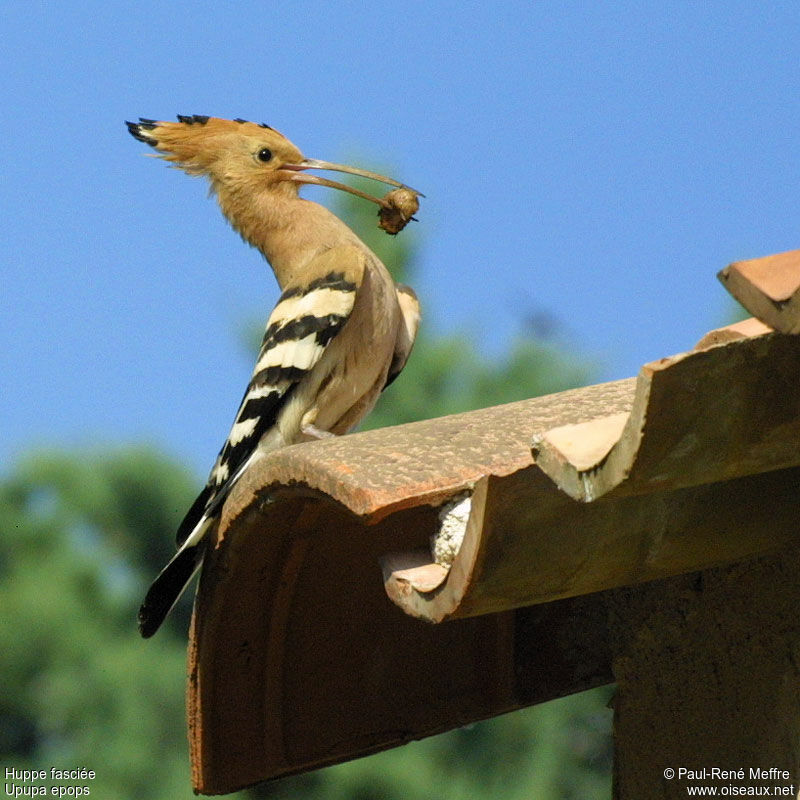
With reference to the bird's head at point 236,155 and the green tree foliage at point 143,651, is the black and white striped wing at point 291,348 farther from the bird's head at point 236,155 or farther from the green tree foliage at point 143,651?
the green tree foliage at point 143,651

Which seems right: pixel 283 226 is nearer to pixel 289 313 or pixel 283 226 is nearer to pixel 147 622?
pixel 289 313

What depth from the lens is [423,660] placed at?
91.4 inches

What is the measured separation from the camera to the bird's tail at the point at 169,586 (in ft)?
8.30

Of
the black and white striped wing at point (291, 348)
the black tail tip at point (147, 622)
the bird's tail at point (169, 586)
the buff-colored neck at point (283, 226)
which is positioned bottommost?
the black tail tip at point (147, 622)

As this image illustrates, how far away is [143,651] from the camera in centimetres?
882

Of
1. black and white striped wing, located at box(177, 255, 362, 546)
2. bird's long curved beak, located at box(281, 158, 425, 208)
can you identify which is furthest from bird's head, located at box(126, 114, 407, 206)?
black and white striped wing, located at box(177, 255, 362, 546)

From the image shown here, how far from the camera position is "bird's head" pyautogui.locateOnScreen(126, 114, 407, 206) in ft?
12.1

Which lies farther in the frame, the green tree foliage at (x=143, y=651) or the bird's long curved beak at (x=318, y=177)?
the green tree foliage at (x=143, y=651)

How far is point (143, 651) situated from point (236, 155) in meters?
5.76

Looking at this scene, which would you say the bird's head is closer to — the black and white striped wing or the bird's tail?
the black and white striped wing

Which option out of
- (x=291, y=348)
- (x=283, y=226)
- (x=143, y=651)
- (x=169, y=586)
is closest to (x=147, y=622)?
(x=169, y=586)

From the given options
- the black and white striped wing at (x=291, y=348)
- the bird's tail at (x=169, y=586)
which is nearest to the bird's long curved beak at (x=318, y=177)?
the black and white striped wing at (x=291, y=348)

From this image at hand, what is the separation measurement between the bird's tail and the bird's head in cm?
143

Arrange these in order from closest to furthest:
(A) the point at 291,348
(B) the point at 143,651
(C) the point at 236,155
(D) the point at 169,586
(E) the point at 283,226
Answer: (D) the point at 169,586
(A) the point at 291,348
(E) the point at 283,226
(C) the point at 236,155
(B) the point at 143,651
